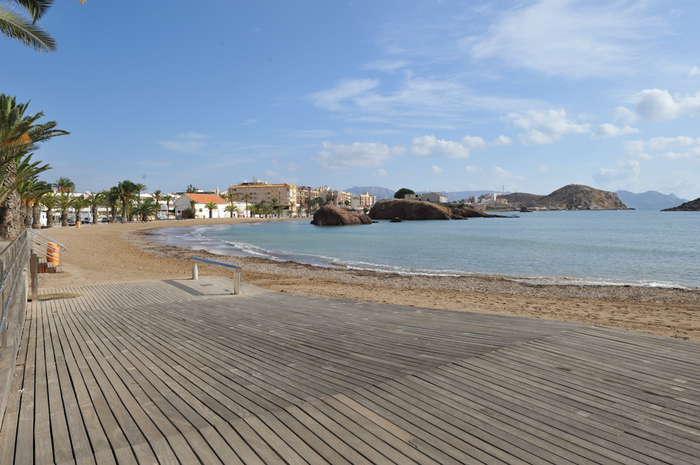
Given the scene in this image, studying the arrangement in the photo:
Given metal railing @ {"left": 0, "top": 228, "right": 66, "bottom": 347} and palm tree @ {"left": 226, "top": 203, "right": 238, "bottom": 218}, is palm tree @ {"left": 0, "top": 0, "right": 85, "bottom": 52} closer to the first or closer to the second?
metal railing @ {"left": 0, "top": 228, "right": 66, "bottom": 347}

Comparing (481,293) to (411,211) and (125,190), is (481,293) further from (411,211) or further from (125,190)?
(411,211)

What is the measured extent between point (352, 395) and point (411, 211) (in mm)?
120946

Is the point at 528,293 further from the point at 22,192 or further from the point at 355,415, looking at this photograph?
the point at 22,192

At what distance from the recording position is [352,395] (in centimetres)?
390

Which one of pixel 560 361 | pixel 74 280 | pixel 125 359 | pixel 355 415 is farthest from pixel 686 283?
pixel 74 280

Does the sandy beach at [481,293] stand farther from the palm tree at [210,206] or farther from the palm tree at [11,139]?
the palm tree at [210,206]

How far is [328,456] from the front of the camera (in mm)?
2889

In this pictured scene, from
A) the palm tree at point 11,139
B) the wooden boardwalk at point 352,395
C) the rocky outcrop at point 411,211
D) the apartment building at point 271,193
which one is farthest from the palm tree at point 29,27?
the apartment building at point 271,193

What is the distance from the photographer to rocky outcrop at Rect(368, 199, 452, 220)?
396 ft

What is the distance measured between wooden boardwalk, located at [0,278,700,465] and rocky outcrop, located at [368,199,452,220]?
11624 centimetres

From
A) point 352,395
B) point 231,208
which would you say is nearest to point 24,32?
point 352,395

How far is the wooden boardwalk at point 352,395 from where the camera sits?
2.99m

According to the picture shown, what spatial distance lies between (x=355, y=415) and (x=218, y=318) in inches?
191

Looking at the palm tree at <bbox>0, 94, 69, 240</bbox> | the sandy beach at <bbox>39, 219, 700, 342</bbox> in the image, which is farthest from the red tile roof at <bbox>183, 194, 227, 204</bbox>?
the sandy beach at <bbox>39, 219, 700, 342</bbox>
